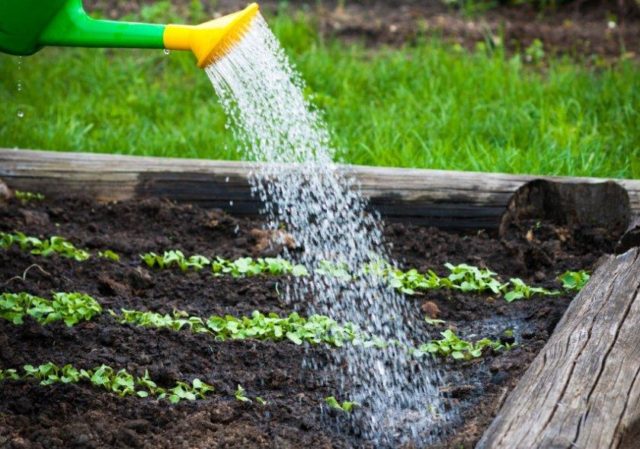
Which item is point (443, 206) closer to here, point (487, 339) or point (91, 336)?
point (487, 339)

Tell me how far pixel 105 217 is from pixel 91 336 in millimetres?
1177

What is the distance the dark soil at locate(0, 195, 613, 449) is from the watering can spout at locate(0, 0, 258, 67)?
0.89 m

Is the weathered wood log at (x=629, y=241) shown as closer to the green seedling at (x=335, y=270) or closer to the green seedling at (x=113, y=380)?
the green seedling at (x=335, y=270)

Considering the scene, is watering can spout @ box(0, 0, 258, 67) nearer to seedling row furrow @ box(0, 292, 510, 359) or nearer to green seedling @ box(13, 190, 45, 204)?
seedling row furrow @ box(0, 292, 510, 359)

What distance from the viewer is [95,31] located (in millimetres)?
3227

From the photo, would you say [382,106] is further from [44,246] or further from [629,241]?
[629,241]

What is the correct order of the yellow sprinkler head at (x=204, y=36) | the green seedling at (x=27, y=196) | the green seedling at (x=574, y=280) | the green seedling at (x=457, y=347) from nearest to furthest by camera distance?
the yellow sprinkler head at (x=204, y=36) < the green seedling at (x=457, y=347) < the green seedling at (x=574, y=280) < the green seedling at (x=27, y=196)

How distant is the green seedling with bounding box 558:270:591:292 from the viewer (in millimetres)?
3895

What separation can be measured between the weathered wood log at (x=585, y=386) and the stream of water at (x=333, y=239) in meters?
0.39

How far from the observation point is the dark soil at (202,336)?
3.06 meters

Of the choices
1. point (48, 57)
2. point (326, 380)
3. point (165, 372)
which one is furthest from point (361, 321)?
point (48, 57)

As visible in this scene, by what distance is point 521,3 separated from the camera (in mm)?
7594

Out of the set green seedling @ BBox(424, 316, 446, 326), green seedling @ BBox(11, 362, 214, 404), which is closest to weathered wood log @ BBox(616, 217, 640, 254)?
green seedling @ BBox(424, 316, 446, 326)

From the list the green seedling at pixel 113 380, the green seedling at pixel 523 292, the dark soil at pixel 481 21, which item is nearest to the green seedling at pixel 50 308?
the green seedling at pixel 113 380
